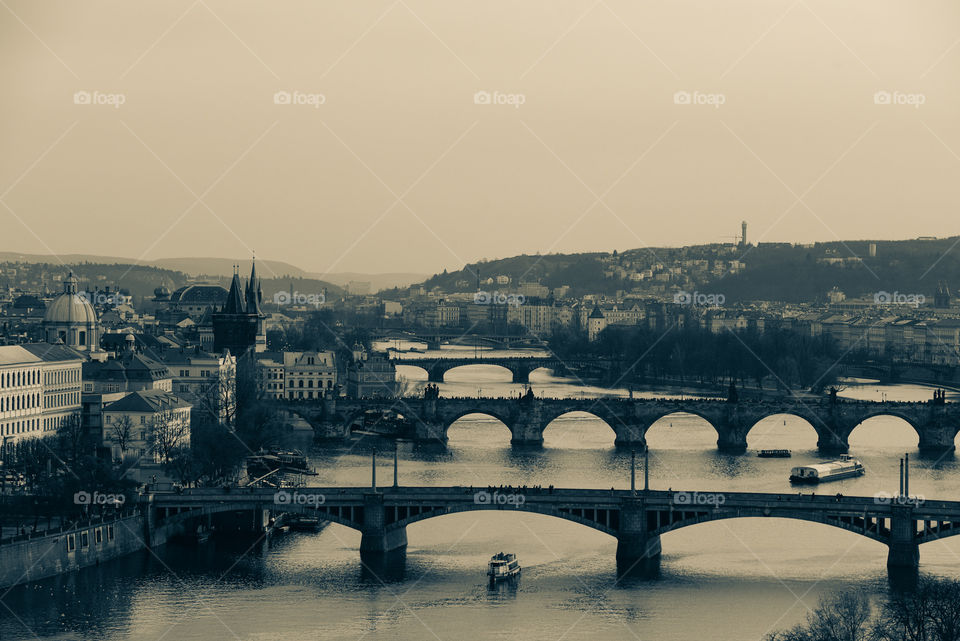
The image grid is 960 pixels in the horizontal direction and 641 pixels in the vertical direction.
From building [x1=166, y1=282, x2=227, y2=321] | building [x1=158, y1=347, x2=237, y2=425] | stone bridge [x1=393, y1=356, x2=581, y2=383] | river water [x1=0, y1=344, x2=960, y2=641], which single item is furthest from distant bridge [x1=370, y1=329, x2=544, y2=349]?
river water [x1=0, y1=344, x2=960, y2=641]

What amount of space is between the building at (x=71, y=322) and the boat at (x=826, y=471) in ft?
71.1

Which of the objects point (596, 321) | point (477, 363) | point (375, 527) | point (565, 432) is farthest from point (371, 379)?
point (596, 321)

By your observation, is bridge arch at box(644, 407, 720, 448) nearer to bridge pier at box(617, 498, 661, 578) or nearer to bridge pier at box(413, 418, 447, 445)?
bridge pier at box(413, 418, 447, 445)

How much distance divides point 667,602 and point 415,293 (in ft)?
538

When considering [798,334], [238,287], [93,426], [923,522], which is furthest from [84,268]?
[923,522]

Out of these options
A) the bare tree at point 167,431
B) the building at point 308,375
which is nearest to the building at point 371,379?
the building at point 308,375

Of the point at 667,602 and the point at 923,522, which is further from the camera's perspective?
the point at 923,522

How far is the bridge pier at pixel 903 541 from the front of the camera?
3119 centimetres

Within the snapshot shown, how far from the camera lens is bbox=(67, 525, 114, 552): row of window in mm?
31156

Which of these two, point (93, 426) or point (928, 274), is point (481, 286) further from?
point (93, 426)

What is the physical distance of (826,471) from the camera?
4312cm

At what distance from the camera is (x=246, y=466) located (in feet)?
141

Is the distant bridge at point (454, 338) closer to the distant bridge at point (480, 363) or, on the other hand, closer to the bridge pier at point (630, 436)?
the distant bridge at point (480, 363)

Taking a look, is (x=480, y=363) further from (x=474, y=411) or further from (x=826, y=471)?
(x=826, y=471)
